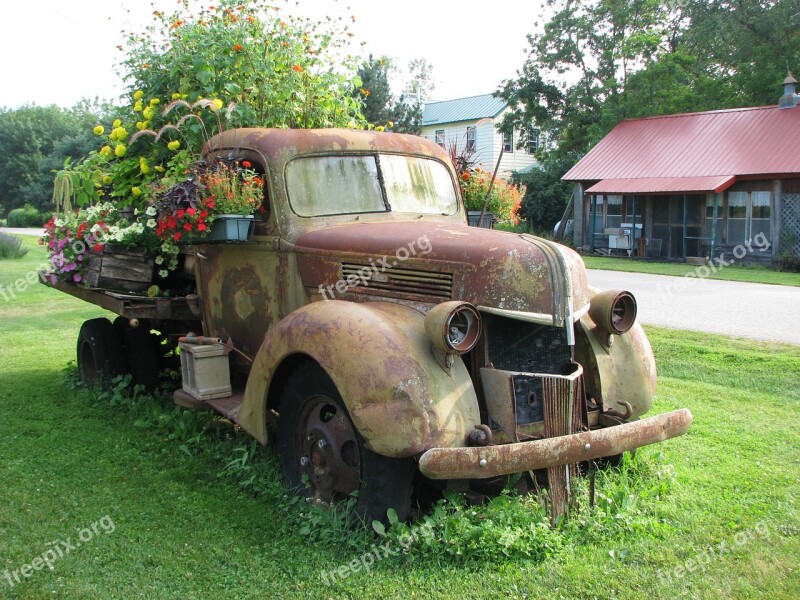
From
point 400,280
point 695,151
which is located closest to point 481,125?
point 695,151

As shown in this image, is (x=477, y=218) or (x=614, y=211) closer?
(x=477, y=218)

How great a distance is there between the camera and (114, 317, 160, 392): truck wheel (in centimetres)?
641

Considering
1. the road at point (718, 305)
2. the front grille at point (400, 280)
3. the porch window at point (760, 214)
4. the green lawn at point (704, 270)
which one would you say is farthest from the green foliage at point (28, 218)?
the front grille at point (400, 280)

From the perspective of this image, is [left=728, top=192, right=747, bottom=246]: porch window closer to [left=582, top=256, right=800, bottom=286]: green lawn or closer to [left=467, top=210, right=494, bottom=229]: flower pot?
[left=582, top=256, right=800, bottom=286]: green lawn

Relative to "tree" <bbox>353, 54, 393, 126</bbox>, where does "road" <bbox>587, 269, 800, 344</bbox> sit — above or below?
below

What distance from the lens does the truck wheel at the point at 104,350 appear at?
646 centimetres

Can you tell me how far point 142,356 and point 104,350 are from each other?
12.8 inches

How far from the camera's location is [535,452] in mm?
3480

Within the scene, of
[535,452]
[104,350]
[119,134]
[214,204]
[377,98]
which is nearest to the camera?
[535,452]

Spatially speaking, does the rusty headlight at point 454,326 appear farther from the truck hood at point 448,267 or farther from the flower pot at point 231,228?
the flower pot at point 231,228

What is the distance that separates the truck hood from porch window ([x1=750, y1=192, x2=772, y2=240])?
17.8m

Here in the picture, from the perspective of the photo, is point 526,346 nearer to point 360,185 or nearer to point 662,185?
point 360,185

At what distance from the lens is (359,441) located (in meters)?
3.75

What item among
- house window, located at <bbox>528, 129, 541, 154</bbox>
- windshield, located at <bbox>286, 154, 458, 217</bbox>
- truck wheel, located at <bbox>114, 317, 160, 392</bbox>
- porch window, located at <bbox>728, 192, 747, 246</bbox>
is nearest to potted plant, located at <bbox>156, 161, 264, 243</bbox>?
windshield, located at <bbox>286, 154, 458, 217</bbox>
